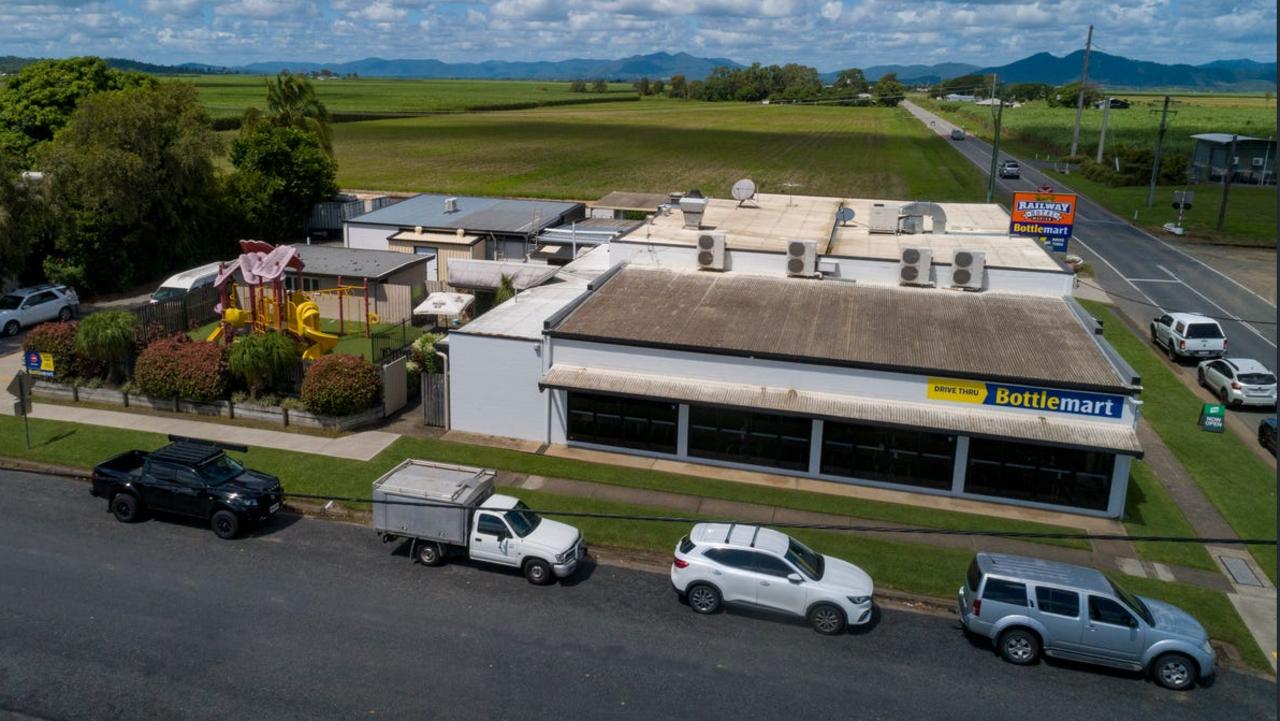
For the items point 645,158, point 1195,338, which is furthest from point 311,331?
point 645,158

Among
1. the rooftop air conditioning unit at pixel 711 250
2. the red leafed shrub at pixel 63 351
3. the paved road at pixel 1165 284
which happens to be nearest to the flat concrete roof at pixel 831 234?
the rooftop air conditioning unit at pixel 711 250

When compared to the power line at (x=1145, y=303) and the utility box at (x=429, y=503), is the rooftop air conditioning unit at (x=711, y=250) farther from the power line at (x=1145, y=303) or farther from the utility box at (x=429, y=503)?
the power line at (x=1145, y=303)

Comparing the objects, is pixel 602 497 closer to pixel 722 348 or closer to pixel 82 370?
pixel 722 348

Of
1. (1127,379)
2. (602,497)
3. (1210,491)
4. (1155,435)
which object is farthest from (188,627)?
(1155,435)

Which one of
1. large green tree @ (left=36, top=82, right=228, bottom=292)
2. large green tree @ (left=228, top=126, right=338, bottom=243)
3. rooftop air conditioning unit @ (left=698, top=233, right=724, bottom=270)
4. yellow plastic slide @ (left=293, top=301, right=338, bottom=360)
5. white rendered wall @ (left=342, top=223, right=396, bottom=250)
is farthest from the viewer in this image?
large green tree @ (left=228, top=126, right=338, bottom=243)

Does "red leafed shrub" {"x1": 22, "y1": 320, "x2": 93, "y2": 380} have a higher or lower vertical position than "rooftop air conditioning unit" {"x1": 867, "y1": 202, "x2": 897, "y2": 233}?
lower

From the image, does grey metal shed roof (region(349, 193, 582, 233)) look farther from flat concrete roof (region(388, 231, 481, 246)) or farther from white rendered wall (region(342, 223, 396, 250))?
flat concrete roof (region(388, 231, 481, 246))

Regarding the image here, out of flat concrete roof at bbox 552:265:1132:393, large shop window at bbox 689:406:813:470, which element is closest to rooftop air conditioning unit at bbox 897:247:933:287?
flat concrete roof at bbox 552:265:1132:393
